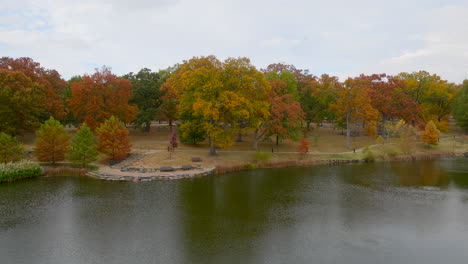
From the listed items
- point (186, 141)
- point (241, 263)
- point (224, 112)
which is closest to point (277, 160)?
point (224, 112)

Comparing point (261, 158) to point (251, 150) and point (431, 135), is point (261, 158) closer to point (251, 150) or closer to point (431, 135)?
point (251, 150)

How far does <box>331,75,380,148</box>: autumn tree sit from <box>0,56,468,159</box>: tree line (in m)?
0.17

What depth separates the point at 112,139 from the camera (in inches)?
1639

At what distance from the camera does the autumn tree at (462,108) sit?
222 ft

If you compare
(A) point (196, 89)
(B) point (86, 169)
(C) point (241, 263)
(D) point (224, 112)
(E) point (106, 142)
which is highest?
(A) point (196, 89)

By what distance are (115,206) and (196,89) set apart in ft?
71.3

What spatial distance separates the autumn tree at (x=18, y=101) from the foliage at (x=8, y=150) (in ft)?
30.7

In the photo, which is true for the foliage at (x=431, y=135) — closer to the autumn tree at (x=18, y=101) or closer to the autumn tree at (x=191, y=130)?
the autumn tree at (x=191, y=130)

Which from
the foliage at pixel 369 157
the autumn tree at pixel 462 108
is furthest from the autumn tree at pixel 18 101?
the autumn tree at pixel 462 108

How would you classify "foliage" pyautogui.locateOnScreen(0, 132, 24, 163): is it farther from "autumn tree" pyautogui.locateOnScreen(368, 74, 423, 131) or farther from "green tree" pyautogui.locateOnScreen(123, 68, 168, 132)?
"autumn tree" pyautogui.locateOnScreen(368, 74, 423, 131)

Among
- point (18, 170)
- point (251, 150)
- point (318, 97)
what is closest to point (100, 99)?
point (18, 170)

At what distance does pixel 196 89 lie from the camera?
4406 cm

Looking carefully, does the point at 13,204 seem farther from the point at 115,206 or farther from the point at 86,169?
the point at 86,169

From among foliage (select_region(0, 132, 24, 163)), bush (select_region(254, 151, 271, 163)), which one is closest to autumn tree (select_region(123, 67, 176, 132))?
foliage (select_region(0, 132, 24, 163))
